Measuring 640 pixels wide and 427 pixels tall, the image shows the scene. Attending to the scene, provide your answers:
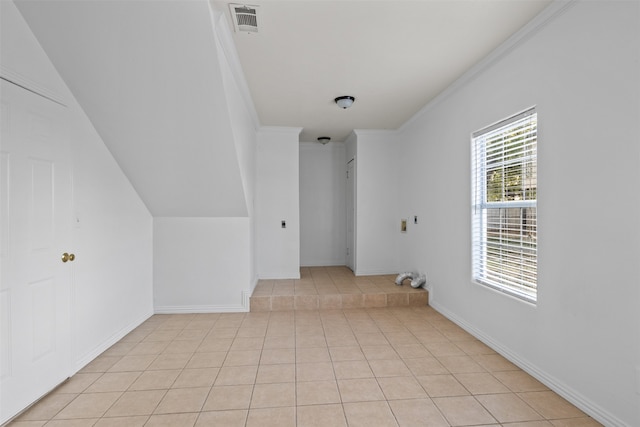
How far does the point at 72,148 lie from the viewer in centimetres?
246

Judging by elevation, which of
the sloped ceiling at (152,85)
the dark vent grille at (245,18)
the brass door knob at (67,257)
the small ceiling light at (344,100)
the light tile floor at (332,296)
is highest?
the dark vent grille at (245,18)

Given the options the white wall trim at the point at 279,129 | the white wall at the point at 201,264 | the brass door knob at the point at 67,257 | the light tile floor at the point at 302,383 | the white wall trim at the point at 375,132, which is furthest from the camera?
the white wall trim at the point at 375,132

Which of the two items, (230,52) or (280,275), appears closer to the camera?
(230,52)

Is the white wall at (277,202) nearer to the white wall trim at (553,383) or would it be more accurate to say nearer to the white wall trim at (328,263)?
the white wall trim at (328,263)

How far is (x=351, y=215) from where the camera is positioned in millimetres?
5684

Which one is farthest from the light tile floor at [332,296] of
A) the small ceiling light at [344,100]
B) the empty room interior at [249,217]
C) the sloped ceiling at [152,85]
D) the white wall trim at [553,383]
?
the small ceiling light at [344,100]

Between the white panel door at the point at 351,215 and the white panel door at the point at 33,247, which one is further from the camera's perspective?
the white panel door at the point at 351,215

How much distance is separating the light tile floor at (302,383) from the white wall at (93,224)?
24cm

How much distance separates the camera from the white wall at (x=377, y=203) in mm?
5234

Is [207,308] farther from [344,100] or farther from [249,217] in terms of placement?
[344,100]

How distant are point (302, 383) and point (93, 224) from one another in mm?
2182

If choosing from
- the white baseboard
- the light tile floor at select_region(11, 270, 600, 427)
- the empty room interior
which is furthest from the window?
the white baseboard

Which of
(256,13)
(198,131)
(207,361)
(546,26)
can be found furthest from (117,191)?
(546,26)

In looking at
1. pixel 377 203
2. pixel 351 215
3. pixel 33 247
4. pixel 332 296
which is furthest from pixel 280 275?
pixel 33 247
